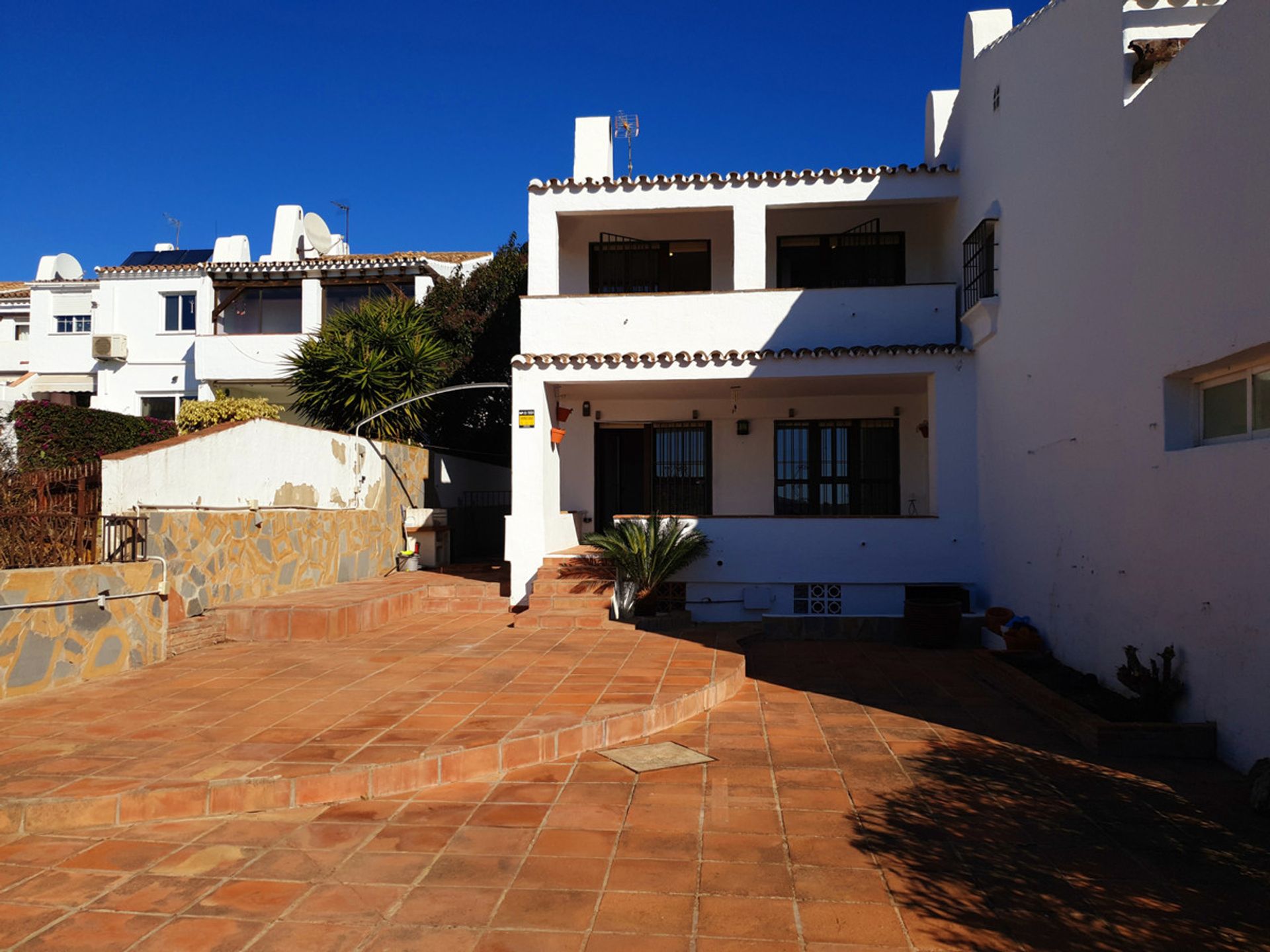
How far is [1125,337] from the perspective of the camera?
709 centimetres

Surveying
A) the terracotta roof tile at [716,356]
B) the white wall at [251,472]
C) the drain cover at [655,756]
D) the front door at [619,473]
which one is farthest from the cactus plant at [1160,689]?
the white wall at [251,472]

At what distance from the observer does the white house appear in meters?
11.4

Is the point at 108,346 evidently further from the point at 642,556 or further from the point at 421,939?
the point at 421,939

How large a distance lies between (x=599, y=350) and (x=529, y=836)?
874cm

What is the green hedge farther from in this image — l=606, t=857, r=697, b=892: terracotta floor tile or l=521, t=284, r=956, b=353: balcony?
l=606, t=857, r=697, b=892: terracotta floor tile

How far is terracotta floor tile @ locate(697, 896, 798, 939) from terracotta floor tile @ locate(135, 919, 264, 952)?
1.84 metres

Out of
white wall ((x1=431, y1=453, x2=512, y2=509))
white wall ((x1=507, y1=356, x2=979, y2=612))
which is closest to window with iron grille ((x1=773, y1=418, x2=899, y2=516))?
white wall ((x1=507, y1=356, x2=979, y2=612))

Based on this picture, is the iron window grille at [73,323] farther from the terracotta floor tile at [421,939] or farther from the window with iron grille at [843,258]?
the terracotta floor tile at [421,939]

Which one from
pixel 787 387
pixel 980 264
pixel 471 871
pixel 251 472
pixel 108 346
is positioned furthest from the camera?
pixel 108 346

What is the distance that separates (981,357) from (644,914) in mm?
9445

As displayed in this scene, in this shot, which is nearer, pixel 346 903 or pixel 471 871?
pixel 346 903

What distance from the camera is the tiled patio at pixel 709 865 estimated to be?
11.5 ft

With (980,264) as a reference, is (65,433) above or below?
below

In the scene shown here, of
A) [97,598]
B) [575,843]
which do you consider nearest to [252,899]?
[575,843]
